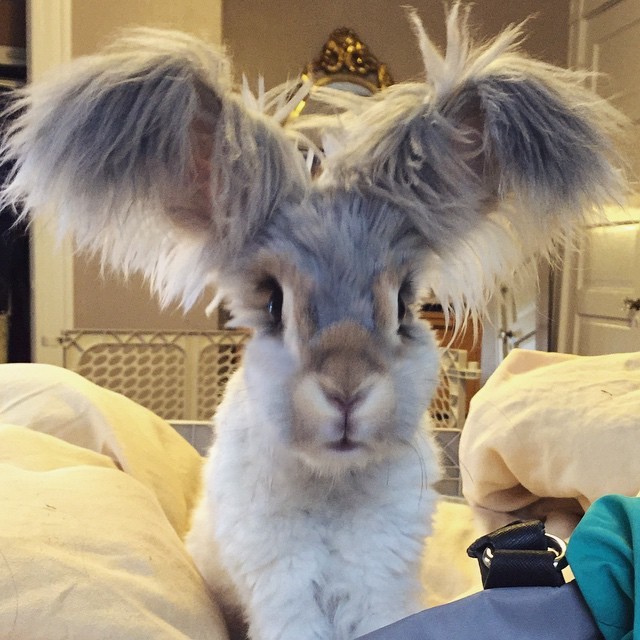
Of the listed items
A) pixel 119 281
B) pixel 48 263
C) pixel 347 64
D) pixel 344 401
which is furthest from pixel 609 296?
pixel 344 401

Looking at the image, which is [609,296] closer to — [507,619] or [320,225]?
[320,225]

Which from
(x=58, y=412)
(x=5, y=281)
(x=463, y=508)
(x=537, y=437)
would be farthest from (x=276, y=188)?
(x=5, y=281)

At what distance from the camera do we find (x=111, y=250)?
664mm

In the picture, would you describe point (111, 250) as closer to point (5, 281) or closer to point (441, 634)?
point (441, 634)

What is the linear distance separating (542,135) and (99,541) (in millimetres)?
501

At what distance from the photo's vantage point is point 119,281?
1.73 m

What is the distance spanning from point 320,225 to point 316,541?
28cm

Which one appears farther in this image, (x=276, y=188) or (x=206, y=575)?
(x=206, y=575)

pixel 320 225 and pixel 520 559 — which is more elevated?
pixel 320 225

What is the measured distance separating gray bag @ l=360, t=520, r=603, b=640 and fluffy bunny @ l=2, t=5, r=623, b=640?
0.14 meters

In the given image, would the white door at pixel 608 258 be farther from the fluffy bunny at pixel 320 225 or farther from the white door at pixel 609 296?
the fluffy bunny at pixel 320 225

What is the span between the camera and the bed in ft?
1.71

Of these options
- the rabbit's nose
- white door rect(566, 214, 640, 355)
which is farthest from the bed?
white door rect(566, 214, 640, 355)

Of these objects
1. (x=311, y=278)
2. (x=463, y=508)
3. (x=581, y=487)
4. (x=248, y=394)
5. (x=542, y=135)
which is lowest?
(x=463, y=508)
